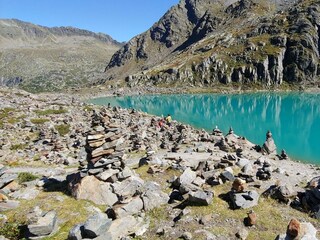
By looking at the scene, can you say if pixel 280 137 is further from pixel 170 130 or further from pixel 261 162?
pixel 261 162

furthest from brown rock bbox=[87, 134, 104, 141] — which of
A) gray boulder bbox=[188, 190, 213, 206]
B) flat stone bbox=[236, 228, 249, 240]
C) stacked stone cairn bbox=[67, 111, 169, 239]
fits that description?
flat stone bbox=[236, 228, 249, 240]

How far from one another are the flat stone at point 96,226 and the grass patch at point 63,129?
3885cm

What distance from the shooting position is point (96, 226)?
53.4 feet

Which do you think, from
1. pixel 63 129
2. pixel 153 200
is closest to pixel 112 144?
pixel 153 200

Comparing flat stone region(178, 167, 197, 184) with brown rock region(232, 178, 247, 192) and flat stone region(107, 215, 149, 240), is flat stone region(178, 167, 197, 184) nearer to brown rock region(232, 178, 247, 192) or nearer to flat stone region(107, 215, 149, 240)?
brown rock region(232, 178, 247, 192)

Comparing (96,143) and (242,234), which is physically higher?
(96,143)

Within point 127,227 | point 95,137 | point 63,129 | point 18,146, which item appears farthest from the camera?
point 63,129

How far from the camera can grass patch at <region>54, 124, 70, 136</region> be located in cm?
5442

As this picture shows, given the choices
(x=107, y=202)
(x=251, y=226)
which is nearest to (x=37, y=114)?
(x=107, y=202)

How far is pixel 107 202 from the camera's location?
71.1ft

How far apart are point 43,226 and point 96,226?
3.08 m

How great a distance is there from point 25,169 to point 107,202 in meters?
15.4

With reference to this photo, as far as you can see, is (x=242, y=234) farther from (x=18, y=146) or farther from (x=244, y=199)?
(x=18, y=146)

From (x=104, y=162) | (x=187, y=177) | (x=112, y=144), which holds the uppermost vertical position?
(x=112, y=144)
